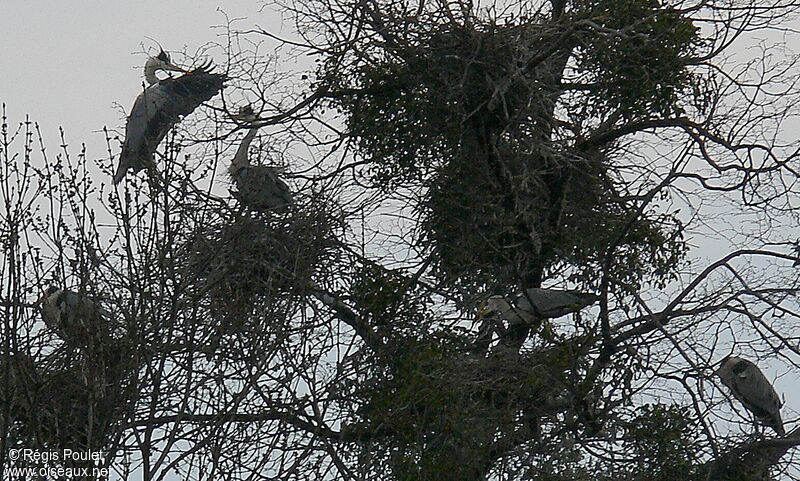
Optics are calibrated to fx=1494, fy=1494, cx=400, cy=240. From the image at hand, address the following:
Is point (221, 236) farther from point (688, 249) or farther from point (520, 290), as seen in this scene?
point (688, 249)

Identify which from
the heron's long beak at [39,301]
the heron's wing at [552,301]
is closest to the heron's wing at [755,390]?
the heron's wing at [552,301]

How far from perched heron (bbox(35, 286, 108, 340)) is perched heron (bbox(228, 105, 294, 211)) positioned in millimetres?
1580

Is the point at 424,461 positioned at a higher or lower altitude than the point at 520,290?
lower

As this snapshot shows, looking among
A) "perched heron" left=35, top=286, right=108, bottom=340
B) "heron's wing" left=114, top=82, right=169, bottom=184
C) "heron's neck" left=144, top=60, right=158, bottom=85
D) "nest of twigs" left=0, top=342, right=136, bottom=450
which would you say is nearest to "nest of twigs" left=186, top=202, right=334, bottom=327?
"heron's wing" left=114, top=82, right=169, bottom=184

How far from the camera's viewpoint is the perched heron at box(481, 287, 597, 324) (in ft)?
24.6

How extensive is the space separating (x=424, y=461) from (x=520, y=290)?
1.10m

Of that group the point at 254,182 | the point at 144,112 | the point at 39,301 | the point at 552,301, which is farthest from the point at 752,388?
the point at 39,301

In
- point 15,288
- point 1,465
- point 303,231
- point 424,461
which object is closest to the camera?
point 1,465

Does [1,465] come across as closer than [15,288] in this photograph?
Yes

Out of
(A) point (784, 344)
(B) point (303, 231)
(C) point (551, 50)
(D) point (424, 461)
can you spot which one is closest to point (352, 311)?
(B) point (303, 231)

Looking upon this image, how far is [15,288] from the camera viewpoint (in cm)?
532

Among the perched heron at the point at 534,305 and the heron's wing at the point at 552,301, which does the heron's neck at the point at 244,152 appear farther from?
the heron's wing at the point at 552,301

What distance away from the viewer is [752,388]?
25.2 feet

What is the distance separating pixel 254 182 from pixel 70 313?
2.22 m
